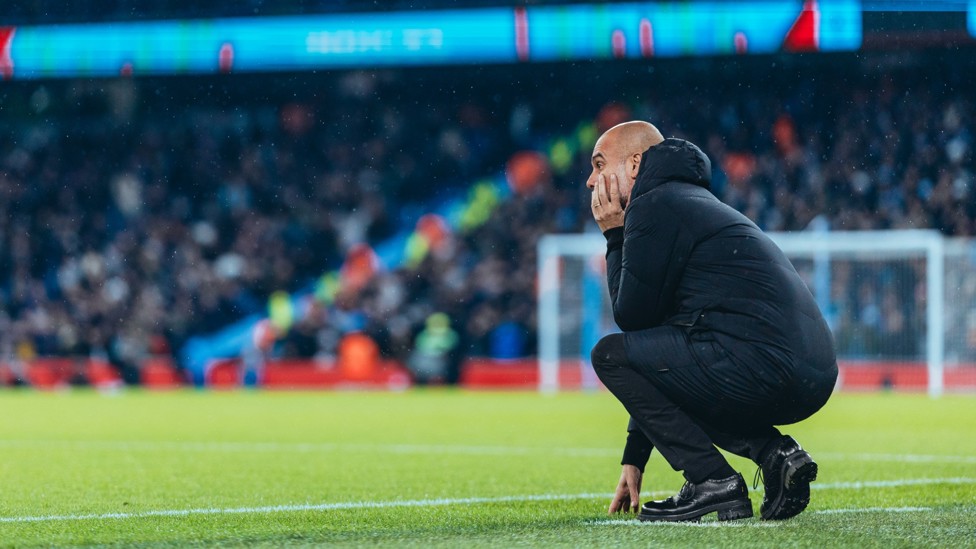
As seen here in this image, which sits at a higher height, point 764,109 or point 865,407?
point 764,109

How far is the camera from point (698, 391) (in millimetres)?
4590

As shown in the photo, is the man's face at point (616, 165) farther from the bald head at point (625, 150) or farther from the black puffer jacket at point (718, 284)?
the black puffer jacket at point (718, 284)

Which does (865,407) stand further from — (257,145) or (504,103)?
(257,145)

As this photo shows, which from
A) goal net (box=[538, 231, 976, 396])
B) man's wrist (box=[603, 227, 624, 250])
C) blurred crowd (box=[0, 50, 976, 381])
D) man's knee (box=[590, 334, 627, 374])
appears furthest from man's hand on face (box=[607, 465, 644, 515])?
blurred crowd (box=[0, 50, 976, 381])

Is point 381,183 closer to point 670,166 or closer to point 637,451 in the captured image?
point 637,451

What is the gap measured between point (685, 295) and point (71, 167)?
2438cm

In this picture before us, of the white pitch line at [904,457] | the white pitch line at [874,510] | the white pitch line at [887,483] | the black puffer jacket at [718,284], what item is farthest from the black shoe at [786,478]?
the white pitch line at [904,457]

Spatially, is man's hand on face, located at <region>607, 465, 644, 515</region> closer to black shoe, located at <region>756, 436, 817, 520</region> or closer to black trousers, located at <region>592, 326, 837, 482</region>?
black trousers, located at <region>592, 326, 837, 482</region>

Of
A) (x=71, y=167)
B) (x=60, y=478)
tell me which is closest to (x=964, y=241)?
(x=60, y=478)

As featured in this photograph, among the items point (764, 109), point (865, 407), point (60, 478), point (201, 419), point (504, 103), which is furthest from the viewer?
point (504, 103)

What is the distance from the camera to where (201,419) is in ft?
44.8

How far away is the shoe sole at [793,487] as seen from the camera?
180 inches

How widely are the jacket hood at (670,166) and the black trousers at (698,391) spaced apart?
0.48m

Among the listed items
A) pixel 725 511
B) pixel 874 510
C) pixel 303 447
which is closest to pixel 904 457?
pixel 874 510
